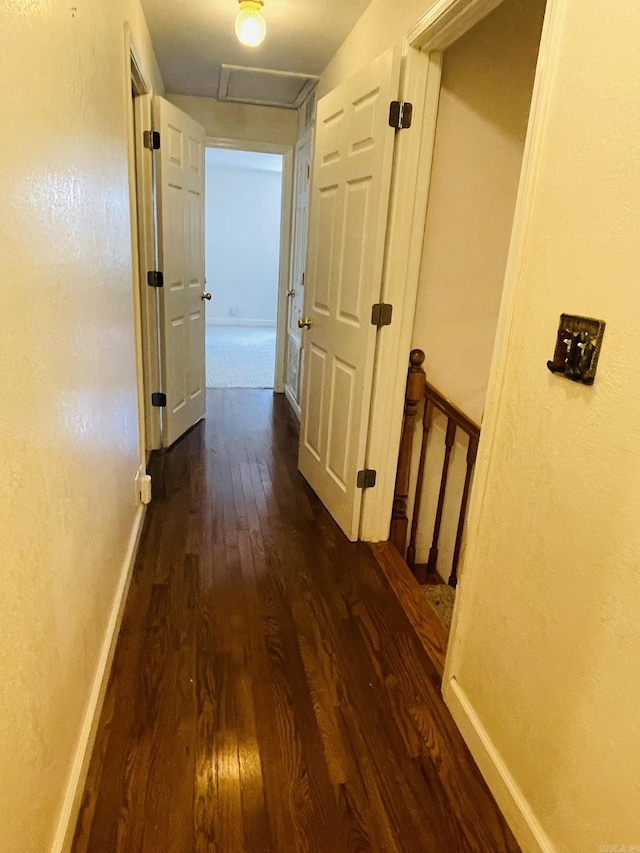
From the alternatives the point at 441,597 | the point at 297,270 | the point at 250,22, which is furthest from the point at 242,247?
the point at 441,597

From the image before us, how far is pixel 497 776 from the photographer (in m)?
1.40

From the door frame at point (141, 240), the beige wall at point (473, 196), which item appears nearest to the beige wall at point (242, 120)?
the door frame at point (141, 240)

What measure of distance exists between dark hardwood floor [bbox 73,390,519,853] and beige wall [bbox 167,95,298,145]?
326cm

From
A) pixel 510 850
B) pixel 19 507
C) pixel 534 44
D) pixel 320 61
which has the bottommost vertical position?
pixel 510 850

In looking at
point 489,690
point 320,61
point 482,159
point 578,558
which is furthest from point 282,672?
point 320,61

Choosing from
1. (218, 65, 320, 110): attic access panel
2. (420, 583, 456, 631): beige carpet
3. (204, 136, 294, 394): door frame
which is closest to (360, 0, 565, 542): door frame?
(420, 583, 456, 631): beige carpet

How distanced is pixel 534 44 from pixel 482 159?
43cm

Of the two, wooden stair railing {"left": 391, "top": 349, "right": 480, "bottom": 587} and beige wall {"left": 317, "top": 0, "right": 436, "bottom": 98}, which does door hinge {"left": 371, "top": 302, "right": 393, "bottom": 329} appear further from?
beige wall {"left": 317, "top": 0, "right": 436, "bottom": 98}

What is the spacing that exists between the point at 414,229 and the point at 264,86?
2.45 metres

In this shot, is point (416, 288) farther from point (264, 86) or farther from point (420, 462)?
point (264, 86)

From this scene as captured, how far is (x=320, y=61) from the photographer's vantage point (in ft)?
10.9

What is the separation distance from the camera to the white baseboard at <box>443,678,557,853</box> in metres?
1.25

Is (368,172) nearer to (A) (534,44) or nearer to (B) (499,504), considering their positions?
(A) (534,44)

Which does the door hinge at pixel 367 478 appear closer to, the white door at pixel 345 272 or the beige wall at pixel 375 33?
the white door at pixel 345 272
